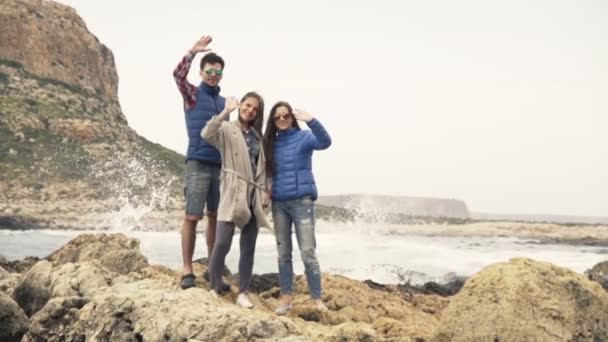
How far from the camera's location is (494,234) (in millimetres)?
72000

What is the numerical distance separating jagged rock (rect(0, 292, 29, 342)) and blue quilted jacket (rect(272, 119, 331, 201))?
291 cm

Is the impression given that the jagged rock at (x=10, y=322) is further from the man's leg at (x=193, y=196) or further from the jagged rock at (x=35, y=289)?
the man's leg at (x=193, y=196)

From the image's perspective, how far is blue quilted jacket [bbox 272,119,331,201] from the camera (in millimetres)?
5711

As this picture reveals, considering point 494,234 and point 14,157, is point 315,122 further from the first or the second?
point 494,234

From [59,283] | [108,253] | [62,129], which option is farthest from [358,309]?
[62,129]

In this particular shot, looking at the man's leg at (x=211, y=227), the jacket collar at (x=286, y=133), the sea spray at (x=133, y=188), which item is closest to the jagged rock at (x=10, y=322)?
the man's leg at (x=211, y=227)

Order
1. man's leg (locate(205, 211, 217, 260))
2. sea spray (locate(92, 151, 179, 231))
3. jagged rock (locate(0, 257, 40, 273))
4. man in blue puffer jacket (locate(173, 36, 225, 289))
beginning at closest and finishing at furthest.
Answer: man in blue puffer jacket (locate(173, 36, 225, 289)) < man's leg (locate(205, 211, 217, 260)) < jagged rock (locate(0, 257, 40, 273)) < sea spray (locate(92, 151, 179, 231))

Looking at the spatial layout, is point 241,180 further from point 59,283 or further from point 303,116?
point 59,283

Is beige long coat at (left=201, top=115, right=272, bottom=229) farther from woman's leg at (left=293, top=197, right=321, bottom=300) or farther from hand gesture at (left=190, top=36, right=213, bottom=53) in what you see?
hand gesture at (left=190, top=36, right=213, bottom=53)

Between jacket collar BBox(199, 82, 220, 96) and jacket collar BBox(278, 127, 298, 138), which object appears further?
jacket collar BBox(199, 82, 220, 96)

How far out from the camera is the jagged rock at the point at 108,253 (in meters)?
7.33

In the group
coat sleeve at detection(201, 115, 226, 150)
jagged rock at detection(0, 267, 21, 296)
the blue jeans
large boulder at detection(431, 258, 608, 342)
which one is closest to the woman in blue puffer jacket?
the blue jeans

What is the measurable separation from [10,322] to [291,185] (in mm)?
3205

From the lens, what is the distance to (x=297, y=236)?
18.8 feet
